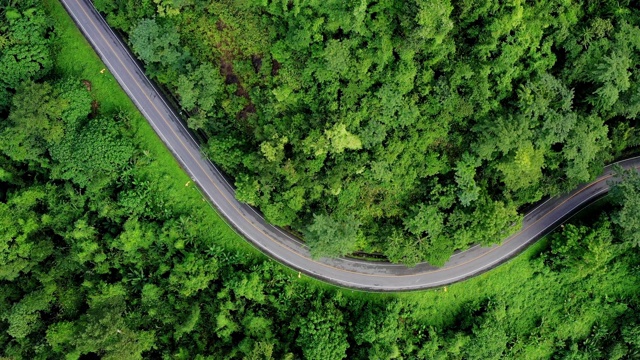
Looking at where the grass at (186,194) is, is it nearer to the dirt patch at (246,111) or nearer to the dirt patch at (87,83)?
the dirt patch at (87,83)

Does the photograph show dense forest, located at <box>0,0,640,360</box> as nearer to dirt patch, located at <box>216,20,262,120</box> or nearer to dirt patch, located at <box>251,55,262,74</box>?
dirt patch, located at <box>216,20,262,120</box>

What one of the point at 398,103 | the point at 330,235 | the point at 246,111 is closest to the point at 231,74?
the point at 246,111

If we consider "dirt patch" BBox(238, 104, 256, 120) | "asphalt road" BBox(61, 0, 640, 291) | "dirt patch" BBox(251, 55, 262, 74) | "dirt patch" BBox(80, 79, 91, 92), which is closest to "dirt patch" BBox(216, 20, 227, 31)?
"dirt patch" BBox(251, 55, 262, 74)

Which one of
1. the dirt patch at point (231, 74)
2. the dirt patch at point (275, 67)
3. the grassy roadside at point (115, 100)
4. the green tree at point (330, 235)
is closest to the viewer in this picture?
the green tree at point (330, 235)

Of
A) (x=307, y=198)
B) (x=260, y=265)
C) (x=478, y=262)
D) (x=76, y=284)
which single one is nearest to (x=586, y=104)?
(x=478, y=262)

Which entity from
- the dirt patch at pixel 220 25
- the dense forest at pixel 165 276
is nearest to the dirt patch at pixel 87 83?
the dense forest at pixel 165 276

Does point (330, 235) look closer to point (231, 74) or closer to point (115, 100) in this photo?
point (231, 74)

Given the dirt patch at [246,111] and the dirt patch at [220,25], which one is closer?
the dirt patch at [220,25]
